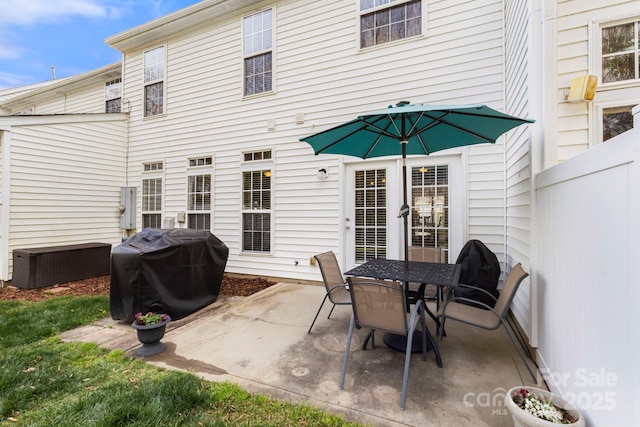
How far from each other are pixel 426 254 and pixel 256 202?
350cm

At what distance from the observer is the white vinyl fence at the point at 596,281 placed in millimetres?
1226

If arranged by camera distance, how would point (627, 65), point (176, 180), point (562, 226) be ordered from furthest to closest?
point (176, 180)
point (627, 65)
point (562, 226)

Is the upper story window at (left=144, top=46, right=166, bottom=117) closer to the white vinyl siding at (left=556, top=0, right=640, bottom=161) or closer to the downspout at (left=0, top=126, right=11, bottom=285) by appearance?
the downspout at (left=0, top=126, right=11, bottom=285)

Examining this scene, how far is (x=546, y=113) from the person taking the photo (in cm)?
241

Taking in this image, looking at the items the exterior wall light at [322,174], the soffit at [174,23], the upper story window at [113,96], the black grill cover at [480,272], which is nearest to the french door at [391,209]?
the exterior wall light at [322,174]

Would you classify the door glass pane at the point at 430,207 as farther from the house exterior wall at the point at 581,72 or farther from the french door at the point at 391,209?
the house exterior wall at the point at 581,72

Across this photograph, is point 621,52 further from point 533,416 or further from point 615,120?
point 533,416

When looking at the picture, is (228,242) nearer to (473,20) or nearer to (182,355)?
(182,355)

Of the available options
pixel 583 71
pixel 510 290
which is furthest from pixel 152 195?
pixel 583 71

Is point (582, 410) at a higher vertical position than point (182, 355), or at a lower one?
higher

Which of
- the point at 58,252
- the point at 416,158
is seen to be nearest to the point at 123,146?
the point at 58,252

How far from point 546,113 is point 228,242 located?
5.60 meters

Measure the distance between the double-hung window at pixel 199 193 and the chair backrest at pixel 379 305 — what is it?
496 centimetres

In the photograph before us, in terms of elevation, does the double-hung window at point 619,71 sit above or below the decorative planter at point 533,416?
above
